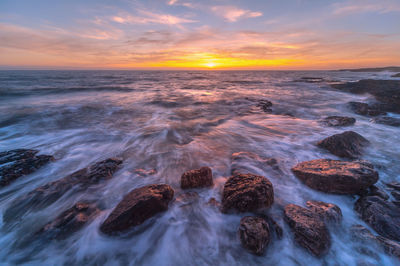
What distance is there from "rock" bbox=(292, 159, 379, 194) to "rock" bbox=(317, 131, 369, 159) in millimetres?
1078

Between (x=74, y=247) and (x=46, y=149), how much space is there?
Result: 399cm

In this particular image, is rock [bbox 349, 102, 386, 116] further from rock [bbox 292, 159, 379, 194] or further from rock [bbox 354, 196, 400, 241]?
rock [bbox 354, 196, 400, 241]

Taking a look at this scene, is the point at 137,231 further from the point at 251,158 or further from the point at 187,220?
the point at 251,158

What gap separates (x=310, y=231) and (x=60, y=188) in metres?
4.26

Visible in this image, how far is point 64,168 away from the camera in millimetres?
3762

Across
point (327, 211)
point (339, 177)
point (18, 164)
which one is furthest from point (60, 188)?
point (339, 177)

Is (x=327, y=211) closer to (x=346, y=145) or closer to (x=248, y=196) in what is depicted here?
(x=248, y=196)

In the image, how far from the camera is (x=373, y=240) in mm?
1955

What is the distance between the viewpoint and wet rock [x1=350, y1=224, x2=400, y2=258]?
1.82m

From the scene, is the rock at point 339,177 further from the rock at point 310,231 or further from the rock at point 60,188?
the rock at point 60,188

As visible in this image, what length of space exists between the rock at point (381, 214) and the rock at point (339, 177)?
0.77 feet

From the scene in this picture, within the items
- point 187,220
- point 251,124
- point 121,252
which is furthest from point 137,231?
point 251,124

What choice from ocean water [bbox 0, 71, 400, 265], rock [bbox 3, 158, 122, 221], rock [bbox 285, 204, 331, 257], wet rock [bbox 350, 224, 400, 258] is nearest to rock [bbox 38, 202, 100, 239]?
ocean water [bbox 0, 71, 400, 265]

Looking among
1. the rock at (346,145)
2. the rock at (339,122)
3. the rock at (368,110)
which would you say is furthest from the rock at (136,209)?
the rock at (368,110)
